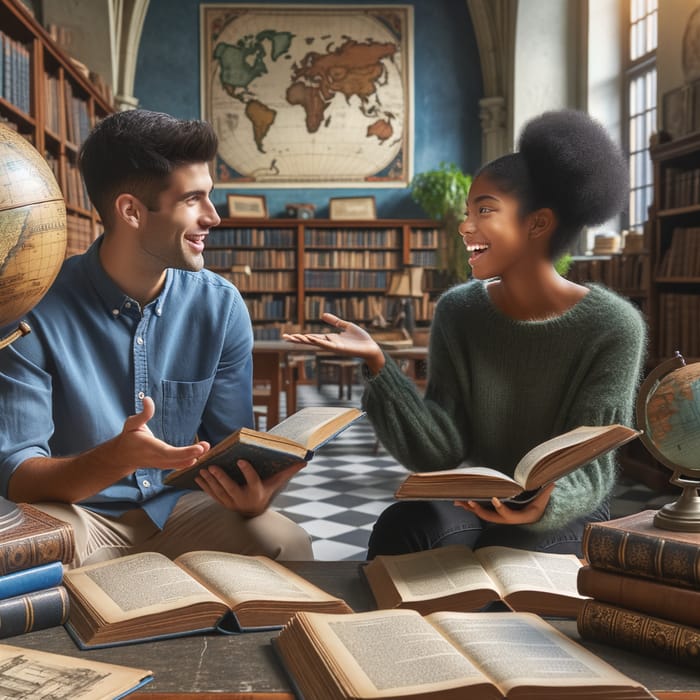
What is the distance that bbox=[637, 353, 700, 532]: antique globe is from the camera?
1.24m

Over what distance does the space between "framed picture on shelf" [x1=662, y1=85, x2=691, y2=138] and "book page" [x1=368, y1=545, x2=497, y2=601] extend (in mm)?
5356

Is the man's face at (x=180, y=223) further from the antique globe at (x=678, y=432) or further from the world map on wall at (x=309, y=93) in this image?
the world map on wall at (x=309, y=93)

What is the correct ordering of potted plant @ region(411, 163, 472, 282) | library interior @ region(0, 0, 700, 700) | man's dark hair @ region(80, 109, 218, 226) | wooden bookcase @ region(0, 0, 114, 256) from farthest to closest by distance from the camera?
1. potted plant @ region(411, 163, 472, 282)
2. wooden bookcase @ region(0, 0, 114, 256)
3. man's dark hair @ region(80, 109, 218, 226)
4. library interior @ region(0, 0, 700, 700)

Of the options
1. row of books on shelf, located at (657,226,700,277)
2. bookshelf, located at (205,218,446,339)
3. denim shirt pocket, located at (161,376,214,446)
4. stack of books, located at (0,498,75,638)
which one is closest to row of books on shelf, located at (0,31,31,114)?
denim shirt pocket, located at (161,376,214,446)

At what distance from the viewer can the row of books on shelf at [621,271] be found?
20.3ft

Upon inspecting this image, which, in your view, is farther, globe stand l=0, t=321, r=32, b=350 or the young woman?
the young woman

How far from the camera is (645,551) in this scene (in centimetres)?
121

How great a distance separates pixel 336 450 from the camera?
23.6 feet

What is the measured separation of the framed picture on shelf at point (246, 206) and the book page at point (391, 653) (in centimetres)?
1154

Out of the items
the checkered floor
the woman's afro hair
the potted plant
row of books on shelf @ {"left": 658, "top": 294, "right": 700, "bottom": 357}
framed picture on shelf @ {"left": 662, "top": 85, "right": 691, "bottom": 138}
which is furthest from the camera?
the potted plant

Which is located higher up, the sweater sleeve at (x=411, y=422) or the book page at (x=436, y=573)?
the sweater sleeve at (x=411, y=422)

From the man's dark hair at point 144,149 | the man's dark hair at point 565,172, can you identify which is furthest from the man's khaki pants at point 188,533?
the man's dark hair at point 565,172

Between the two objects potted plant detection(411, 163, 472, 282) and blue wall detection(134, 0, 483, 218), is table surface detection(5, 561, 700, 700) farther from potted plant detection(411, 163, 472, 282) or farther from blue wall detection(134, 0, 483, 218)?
blue wall detection(134, 0, 483, 218)

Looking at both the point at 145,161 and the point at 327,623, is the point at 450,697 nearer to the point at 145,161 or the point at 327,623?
the point at 327,623
